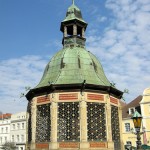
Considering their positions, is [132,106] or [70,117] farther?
[132,106]

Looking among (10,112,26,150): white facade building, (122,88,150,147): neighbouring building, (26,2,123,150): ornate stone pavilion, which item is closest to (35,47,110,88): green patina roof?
(26,2,123,150): ornate stone pavilion

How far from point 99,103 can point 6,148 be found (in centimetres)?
3911

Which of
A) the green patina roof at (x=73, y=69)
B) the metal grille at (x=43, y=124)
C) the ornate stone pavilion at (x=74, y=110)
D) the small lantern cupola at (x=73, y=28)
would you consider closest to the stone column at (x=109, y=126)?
the ornate stone pavilion at (x=74, y=110)

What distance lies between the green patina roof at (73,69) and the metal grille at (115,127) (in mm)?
2168

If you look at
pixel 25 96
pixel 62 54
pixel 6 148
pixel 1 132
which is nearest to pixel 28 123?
pixel 25 96

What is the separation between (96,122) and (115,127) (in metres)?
2.14

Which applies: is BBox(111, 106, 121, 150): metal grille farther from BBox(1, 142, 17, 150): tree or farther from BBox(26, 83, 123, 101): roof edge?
BBox(1, 142, 17, 150): tree

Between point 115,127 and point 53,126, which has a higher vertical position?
point 53,126

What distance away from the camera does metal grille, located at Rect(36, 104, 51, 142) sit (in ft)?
58.4

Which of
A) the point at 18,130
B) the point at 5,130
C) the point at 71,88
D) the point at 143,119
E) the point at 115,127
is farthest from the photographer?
the point at 5,130

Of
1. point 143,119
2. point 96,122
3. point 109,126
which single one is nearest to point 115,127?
Answer: point 109,126

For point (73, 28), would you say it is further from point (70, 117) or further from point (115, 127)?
point (115, 127)

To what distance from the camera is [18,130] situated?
179 feet

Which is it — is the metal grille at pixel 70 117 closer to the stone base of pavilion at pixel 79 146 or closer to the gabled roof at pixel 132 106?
the stone base of pavilion at pixel 79 146
